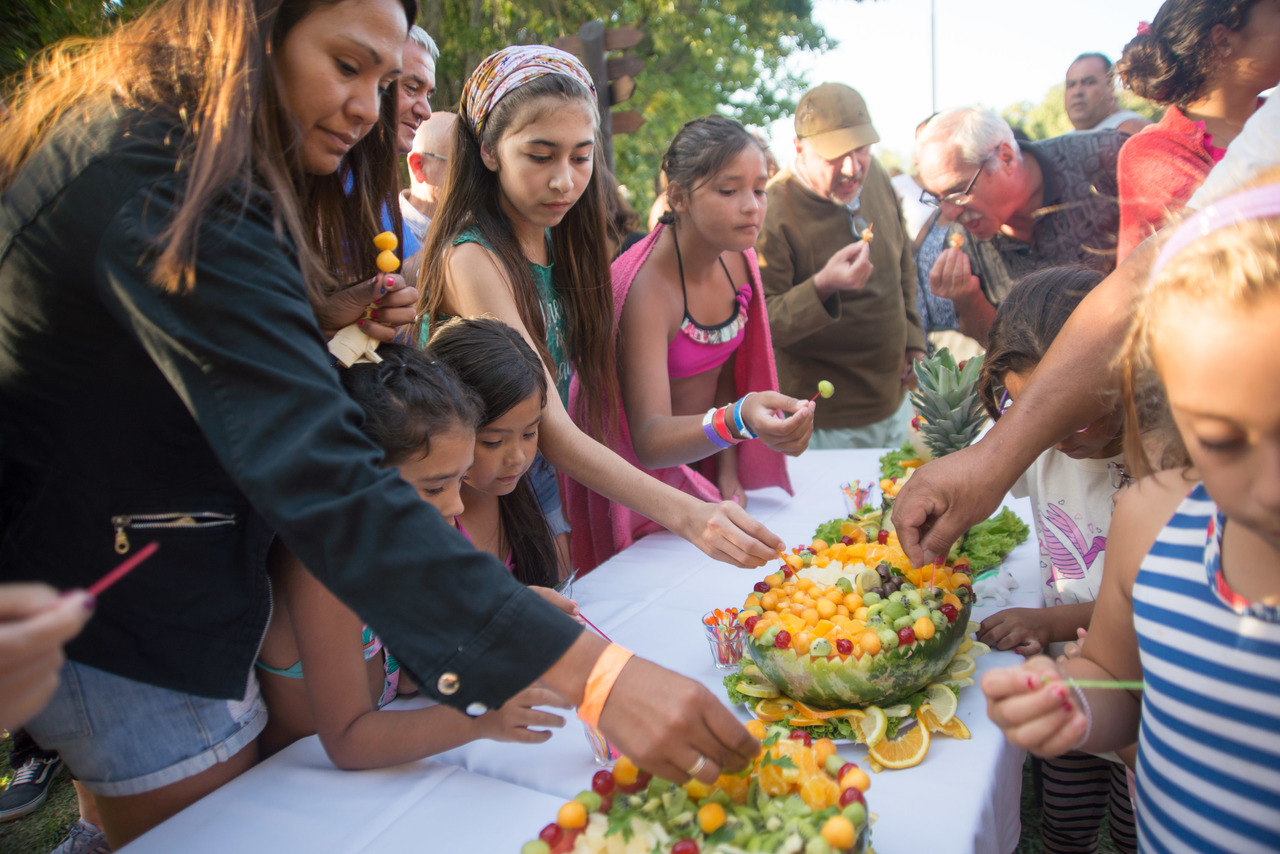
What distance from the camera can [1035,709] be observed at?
1.10 m

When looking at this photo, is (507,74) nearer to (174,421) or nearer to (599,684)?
(174,421)

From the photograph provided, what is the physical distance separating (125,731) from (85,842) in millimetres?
983

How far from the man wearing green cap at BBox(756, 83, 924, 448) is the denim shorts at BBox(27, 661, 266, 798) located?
3.34 m

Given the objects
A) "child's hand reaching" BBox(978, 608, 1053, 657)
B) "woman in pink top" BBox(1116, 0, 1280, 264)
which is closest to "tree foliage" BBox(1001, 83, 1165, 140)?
"woman in pink top" BBox(1116, 0, 1280, 264)

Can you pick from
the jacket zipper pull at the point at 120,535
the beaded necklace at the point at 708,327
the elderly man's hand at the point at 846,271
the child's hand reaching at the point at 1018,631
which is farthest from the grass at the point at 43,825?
the elderly man's hand at the point at 846,271

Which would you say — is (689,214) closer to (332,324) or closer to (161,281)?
(332,324)

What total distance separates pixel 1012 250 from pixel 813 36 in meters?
10.5

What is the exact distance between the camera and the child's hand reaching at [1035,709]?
1.10 m

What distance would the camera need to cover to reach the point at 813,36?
41.8 feet

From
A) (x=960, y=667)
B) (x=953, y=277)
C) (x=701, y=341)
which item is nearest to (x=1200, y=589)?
(x=960, y=667)

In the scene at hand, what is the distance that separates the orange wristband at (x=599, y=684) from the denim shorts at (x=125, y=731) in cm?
81

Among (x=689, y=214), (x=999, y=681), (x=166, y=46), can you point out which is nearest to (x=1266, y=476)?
(x=999, y=681)

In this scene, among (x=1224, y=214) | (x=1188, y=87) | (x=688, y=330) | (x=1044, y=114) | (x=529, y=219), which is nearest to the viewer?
(x=1224, y=214)

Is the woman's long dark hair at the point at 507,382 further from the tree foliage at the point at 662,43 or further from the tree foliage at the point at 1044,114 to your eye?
the tree foliage at the point at 1044,114
